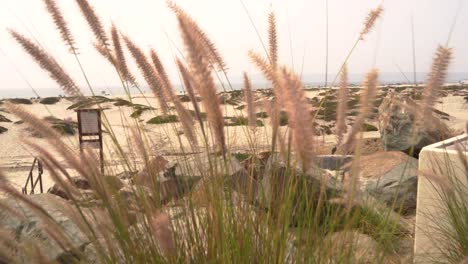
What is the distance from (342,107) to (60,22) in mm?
967

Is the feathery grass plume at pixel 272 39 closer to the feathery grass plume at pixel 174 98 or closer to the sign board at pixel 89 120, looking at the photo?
the feathery grass plume at pixel 174 98

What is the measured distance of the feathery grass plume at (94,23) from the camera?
166 centimetres

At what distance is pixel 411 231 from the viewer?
3.24 meters

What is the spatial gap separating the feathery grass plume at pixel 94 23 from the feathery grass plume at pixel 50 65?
0.76 ft

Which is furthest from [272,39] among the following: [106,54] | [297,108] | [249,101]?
[297,108]

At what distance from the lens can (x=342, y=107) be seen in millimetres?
1516

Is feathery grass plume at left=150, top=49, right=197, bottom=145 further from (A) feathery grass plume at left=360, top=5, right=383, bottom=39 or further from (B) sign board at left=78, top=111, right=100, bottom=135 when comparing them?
(B) sign board at left=78, top=111, right=100, bottom=135

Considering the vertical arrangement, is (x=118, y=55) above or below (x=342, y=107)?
above

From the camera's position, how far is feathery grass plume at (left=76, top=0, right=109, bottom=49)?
1.66 meters

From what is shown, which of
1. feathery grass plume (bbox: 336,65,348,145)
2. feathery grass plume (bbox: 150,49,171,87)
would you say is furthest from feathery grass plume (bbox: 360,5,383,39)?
feathery grass plume (bbox: 150,49,171,87)

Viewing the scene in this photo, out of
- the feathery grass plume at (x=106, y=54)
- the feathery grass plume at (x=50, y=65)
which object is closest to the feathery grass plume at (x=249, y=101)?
the feathery grass plume at (x=106, y=54)

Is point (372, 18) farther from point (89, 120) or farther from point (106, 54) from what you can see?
point (89, 120)

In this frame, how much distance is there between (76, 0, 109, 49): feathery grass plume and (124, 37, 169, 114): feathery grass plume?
0.29ft

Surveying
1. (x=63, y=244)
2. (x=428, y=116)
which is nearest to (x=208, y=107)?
(x=63, y=244)
